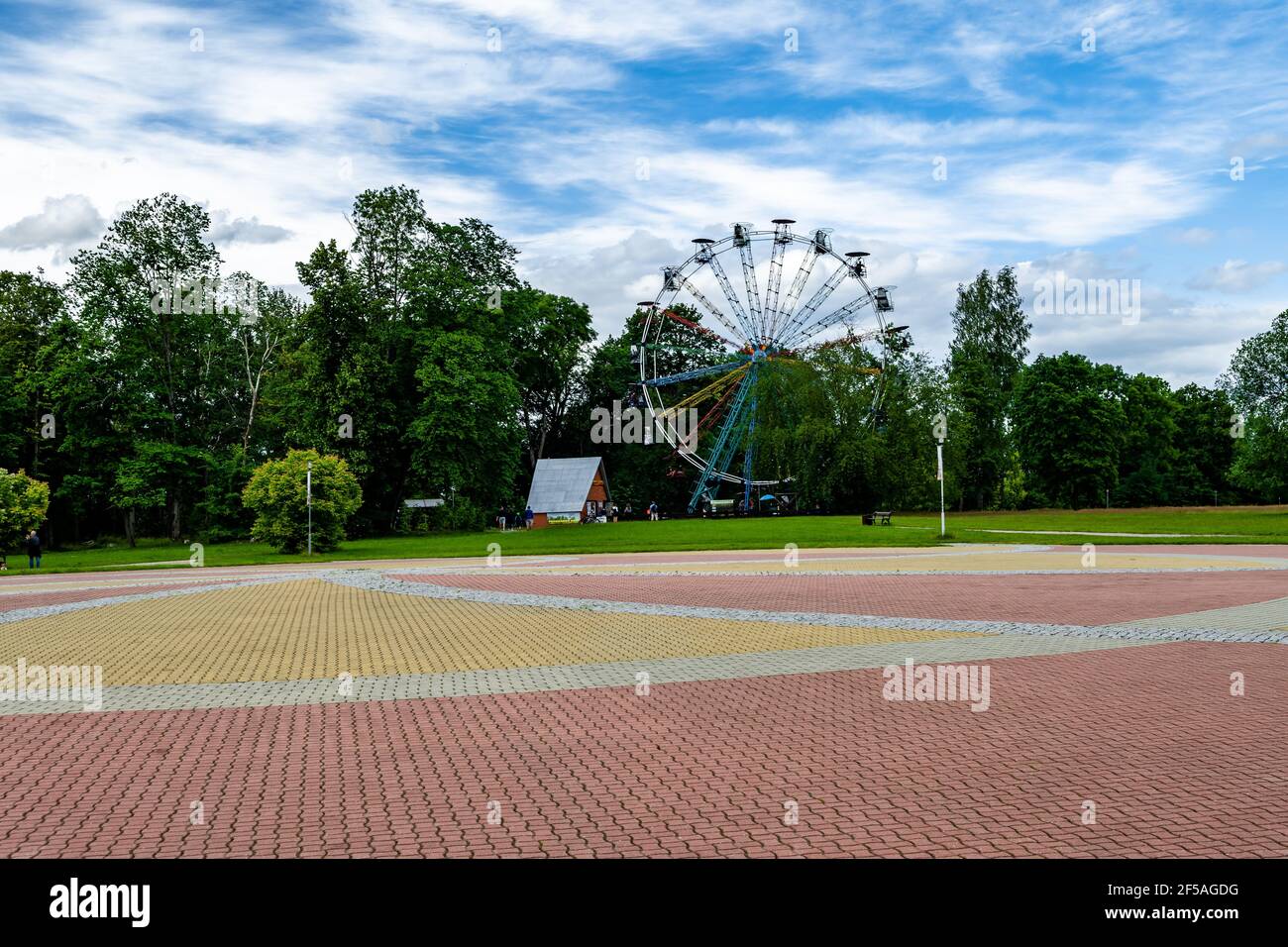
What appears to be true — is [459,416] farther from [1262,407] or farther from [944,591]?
[1262,407]

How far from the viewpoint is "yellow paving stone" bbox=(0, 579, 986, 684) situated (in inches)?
470

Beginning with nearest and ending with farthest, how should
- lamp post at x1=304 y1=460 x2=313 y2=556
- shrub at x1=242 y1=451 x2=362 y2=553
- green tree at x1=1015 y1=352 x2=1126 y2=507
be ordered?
1. lamp post at x1=304 y1=460 x2=313 y2=556
2. shrub at x1=242 y1=451 x2=362 y2=553
3. green tree at x1=1015 y1=352 x2=1126 y2=507

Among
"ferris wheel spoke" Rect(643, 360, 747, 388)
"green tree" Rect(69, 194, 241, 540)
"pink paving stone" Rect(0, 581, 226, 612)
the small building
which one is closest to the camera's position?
"pink paving stone" Rect(0, 581, 226, 612)

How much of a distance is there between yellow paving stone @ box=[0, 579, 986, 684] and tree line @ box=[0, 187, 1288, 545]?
32198 mm

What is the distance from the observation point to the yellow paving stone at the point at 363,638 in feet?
39.2

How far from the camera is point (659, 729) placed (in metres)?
8.35

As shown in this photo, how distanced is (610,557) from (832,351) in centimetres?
3128

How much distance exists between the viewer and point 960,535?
1499 inches

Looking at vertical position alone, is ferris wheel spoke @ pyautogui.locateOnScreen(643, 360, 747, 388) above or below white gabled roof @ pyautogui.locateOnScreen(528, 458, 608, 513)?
above

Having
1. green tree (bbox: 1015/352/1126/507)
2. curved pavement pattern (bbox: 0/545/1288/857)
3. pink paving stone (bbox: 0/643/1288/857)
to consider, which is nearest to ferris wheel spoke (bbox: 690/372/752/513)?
green tree (bbox: 1015/352/1126/507)

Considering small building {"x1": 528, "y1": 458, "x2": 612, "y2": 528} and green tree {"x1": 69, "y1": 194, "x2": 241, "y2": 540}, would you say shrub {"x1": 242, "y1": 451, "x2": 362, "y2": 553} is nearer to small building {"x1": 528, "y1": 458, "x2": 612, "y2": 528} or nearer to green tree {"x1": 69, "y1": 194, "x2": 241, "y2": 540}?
green tree {"x1": 69, "y1": 194, "x2": 241, "y2": 540}

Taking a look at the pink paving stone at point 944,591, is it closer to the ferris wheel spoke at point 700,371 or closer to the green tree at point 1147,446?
the ferris wheel spoke at point 700,371

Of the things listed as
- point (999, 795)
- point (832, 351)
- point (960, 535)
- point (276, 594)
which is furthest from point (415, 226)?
point (999, 795)

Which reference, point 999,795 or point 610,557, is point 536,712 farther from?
point 610,557
